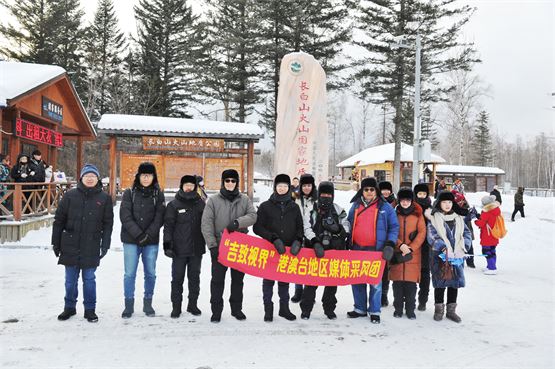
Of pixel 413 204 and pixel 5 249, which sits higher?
pixel 413 204

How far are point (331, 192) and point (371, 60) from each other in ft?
68.9

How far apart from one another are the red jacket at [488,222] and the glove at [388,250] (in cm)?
411

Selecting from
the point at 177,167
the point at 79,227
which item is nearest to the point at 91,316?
the point at 79,227

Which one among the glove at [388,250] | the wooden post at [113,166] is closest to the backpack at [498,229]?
the glove at [388,250]

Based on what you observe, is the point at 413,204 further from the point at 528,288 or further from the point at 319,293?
the point at 528,288

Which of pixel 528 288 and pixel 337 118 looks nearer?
pixel 528 288

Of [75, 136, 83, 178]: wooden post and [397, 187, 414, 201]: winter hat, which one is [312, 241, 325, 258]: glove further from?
[75, 136, 83, 178]: wooden post

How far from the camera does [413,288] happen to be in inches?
193

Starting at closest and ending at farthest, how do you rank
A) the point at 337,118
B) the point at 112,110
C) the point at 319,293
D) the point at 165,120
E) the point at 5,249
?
1. the point at 319,293
2. the point at 5,249
3. the point at 165,120
4. the point at 112,110
5. the point at 337,118

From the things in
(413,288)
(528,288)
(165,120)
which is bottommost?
(528,288)

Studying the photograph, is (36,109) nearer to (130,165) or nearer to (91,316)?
(130,165)

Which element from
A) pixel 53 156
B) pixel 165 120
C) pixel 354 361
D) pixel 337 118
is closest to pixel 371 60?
pixel 165 120

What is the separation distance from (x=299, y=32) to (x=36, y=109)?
49.8 ft

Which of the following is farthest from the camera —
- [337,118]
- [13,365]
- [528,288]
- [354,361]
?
[337,118]
